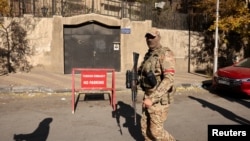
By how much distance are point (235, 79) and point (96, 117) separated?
4.76 meters

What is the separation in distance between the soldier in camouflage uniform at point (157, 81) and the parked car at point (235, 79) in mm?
5853

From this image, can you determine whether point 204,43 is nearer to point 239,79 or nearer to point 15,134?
point 239,79

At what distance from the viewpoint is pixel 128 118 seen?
7.01m

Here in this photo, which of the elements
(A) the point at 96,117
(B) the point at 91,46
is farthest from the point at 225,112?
(B) the point at 91,46

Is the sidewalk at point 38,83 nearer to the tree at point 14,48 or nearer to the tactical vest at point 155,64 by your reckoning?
the tree at point 14,48

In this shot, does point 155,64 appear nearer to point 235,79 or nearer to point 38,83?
point 235,79

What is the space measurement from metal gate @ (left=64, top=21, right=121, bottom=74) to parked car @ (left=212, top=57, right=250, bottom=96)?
6.37 m

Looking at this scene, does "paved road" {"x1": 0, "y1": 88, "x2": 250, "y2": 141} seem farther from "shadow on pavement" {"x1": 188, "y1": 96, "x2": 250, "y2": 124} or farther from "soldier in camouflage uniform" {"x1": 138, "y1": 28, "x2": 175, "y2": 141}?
"soldier in camouflage uniform" {"x1": 138, "y1": 28, "x2": 175, "y2": 141}

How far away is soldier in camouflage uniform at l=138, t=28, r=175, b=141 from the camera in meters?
3.86

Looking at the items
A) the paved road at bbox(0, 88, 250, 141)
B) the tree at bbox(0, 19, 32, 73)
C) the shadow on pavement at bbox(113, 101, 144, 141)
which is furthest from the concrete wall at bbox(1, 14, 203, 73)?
the shadow on pavement at bbox(113, 101, 144, 141)

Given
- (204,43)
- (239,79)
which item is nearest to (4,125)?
(239,79)

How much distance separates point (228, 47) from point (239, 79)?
9.59 meters

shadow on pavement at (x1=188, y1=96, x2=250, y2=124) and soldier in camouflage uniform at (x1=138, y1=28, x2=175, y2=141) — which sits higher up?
soldier in camouflage uniform at (x1=138, y1=28, x2=175, y2=141)

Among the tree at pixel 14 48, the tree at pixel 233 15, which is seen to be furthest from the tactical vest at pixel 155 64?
the tree at pixel 14 48
